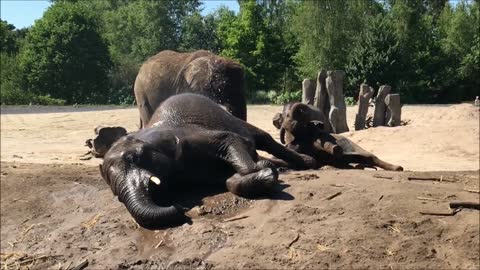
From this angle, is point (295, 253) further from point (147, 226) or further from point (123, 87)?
point (123, 87)

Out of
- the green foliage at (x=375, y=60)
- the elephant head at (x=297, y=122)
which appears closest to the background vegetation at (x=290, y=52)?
the green foliage at (x=375, y=60)

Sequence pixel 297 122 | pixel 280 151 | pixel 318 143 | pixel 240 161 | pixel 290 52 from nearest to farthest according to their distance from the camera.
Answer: pixel 240 161 → pixel 280 151 → pixel 318 143 → pixel 297 122 → pixel 290 52

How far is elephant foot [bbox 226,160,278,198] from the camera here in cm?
603

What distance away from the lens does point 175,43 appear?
5962cm

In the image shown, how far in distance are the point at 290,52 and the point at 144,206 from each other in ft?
159

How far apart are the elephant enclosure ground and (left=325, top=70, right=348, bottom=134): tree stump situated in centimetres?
1076

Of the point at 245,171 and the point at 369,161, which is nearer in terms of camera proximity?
the point at 245,171

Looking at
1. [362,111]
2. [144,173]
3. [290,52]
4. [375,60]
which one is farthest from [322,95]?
[290,52]

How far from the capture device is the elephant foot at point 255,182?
6.03 m

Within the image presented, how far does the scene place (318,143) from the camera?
8.35m

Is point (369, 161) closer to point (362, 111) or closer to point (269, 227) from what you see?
point (269, 227)

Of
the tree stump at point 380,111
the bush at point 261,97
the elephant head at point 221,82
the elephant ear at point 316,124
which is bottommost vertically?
the bush at point 261,97

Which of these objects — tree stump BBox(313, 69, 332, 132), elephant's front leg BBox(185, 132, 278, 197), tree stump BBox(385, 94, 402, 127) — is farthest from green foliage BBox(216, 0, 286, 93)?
elephant's front leg BBox(185, 132, 278, 197)

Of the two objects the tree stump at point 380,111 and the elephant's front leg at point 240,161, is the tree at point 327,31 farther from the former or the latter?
the elephant's front leg at point 240,161
